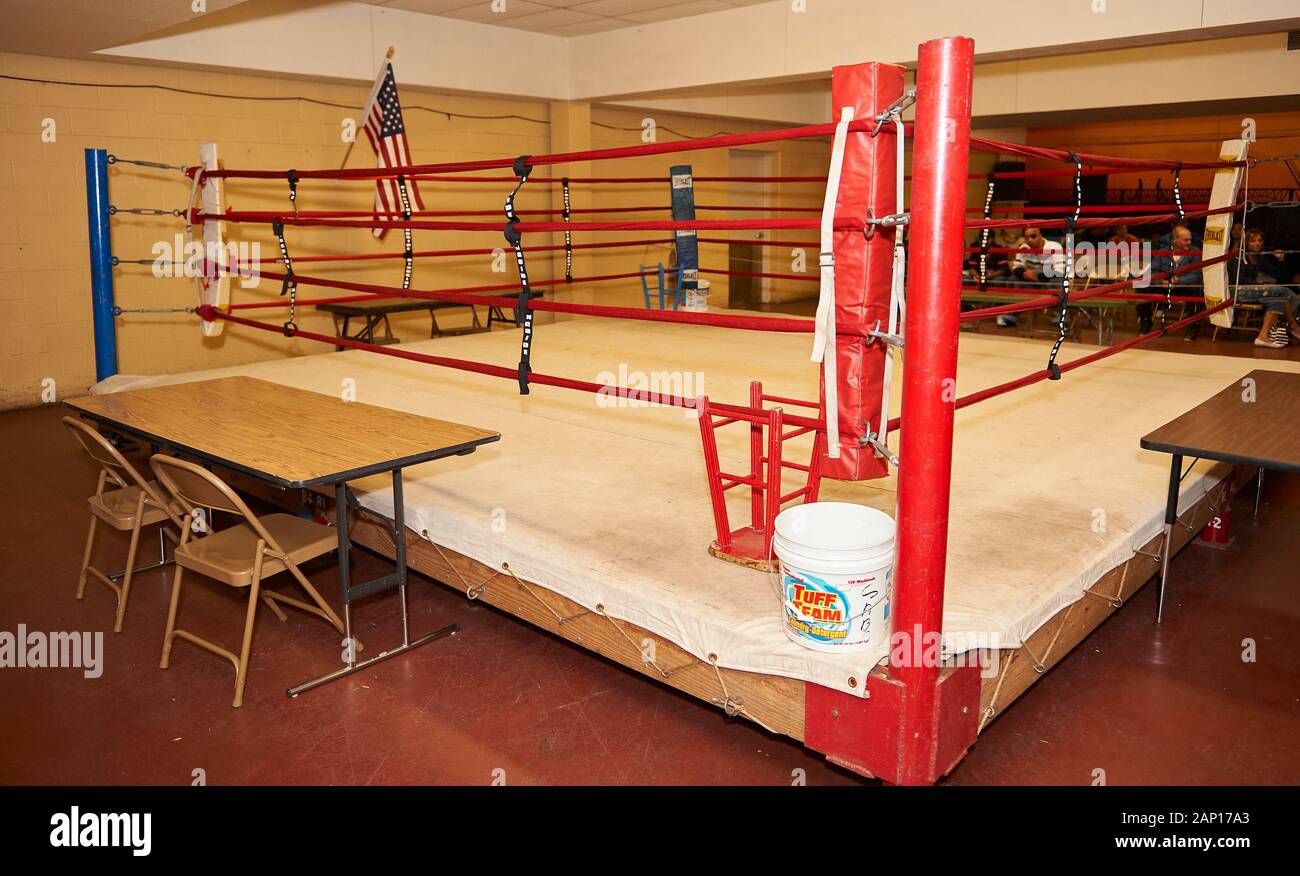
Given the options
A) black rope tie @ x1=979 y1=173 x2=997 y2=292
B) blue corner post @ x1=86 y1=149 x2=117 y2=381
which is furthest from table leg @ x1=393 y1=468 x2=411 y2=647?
black rope tie @ x1=979 y1=173 x2=997 y2=292

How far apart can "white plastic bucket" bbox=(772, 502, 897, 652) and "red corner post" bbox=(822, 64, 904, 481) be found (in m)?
0.30

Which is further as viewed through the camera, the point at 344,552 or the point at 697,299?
the point at 697,299

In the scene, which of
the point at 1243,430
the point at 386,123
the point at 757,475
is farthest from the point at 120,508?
the point at 386,123

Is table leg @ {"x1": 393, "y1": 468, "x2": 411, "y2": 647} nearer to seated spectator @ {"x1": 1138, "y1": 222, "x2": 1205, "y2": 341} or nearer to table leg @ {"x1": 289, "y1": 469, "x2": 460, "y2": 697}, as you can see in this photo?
table leg @ {"x1": 289, "y1": 469, "x2": 460, "y2": 697}

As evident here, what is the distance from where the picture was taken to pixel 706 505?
2.72 meters

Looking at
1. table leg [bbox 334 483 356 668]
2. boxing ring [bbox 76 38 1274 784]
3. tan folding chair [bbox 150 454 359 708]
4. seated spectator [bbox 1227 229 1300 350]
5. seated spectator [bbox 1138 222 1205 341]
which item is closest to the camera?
boxing ring [bbox 76 38 1274 784]

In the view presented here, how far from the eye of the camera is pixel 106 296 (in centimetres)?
450

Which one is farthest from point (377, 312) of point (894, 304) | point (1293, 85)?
point (1293, 85)

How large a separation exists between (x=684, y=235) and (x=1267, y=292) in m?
4.76

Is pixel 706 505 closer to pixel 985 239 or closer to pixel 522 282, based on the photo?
pixel 522 282

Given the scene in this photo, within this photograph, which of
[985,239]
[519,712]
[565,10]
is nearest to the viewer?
[519,712]

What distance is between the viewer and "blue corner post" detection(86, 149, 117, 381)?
434 centimetres

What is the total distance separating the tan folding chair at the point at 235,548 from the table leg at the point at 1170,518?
2.28 metres

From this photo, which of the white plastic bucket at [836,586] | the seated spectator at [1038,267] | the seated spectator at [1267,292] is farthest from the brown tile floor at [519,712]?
the seated spectator at [1038,267]
